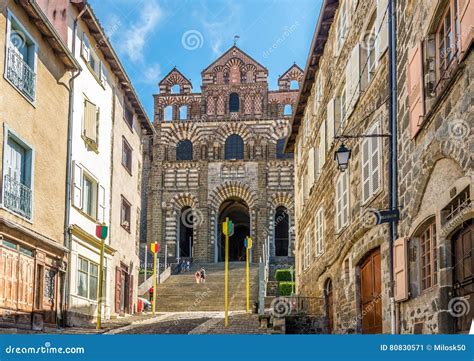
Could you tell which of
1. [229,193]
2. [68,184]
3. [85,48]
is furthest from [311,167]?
[229,193]

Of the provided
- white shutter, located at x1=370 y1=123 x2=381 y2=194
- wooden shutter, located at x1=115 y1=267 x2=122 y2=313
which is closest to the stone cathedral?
wooden shutter, located at x1=115 y1=267 x2=122 y2=313

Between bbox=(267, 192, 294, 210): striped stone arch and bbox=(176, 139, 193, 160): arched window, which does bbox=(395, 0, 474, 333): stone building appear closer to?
bbox=(267, 192, 294, 210): striped stone arch

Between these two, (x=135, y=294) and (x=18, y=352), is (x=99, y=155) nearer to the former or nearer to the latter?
(x=135, y=294)

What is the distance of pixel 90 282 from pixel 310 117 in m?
7.98

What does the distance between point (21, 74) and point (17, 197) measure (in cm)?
252

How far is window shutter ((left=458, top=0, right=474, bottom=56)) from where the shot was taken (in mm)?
7836

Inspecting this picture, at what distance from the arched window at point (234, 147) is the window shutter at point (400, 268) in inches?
1406

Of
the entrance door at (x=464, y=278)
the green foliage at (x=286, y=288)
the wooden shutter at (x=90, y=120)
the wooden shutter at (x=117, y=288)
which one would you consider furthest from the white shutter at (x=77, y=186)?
the entrance door at (x=464, y=278)

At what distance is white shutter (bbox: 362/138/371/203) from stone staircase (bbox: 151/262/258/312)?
1413cm

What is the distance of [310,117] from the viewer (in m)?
23.0

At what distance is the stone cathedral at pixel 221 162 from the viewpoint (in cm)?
4553

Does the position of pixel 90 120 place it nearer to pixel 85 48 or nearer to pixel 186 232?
pixel 85 48

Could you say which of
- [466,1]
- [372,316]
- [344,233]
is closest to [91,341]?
[466,1]

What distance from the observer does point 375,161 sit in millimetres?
13023
